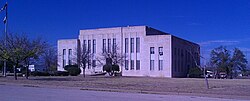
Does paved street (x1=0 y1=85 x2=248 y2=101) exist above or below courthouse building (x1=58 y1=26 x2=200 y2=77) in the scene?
below

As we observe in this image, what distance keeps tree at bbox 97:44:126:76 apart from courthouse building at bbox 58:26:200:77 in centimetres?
131

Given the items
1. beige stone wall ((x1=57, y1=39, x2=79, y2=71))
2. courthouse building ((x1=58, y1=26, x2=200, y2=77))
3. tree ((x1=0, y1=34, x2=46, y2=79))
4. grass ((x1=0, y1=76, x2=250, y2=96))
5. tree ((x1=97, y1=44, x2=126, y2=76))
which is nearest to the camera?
grass ((x1=0, y1=76, x2=250, y2=96))

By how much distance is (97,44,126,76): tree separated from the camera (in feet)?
226

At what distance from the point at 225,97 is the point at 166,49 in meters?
51.6

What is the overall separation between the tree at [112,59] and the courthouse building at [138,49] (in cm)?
131

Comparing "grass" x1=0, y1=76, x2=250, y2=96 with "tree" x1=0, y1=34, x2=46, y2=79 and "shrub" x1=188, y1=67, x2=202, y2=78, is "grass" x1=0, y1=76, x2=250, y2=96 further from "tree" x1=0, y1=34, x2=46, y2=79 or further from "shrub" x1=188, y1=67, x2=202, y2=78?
"shrub" x1=188, y1=67, x2=202, y2=78

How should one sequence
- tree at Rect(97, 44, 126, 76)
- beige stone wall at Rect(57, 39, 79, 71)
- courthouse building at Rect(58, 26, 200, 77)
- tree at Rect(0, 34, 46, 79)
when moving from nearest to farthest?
tree at Rect(0, 34, 46, 79), tree at Rect(97, 44, 126, 76), courthouse building at Rect(58, 26, 200, 77), beige stone wall at Rect(57, 39, 79, 71)

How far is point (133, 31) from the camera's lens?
75.5 meters

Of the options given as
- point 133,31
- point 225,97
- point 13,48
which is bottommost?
point 225,97

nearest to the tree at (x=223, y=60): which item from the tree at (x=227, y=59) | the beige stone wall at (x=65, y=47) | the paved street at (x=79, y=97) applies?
the tree at (x=227, y=59)

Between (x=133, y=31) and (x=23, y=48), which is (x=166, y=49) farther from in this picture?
(x=23, y=48)

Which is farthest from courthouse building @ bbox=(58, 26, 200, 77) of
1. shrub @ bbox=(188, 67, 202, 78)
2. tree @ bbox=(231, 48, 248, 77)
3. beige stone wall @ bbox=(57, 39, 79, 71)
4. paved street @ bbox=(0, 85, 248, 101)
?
paved street @ bbox=(0, 85, 248, 101)

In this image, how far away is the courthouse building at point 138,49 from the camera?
70125 mm

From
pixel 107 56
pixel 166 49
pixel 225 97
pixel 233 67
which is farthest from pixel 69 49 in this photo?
pixel 225 97
